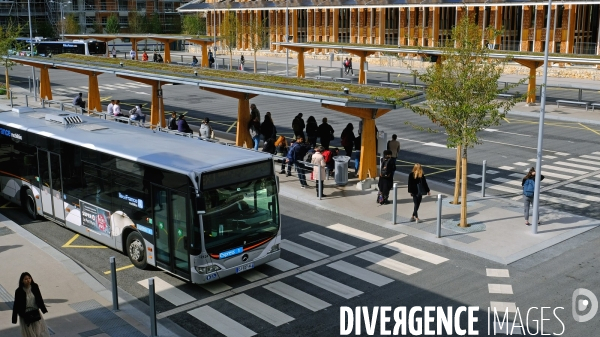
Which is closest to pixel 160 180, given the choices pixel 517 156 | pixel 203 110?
pixel 517 156

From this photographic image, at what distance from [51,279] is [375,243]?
7.19 meters

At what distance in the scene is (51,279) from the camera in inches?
556

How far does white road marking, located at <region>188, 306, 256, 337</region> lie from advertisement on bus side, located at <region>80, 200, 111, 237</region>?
379cm

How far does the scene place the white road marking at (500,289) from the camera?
13.5 meters

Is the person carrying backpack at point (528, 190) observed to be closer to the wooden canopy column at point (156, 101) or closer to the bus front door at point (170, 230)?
the bus front door at point (170, 230)

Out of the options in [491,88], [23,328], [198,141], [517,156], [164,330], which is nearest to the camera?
[23,328]

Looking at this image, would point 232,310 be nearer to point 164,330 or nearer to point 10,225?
point 164,330

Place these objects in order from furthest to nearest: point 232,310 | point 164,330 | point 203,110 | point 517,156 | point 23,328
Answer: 1. point 203,110
2. point 517,156
3. point 232,310
4. point 164,330
5. point 23,328

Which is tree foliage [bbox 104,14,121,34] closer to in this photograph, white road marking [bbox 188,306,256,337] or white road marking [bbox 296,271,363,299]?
white road marking [bbox 296,271,363,299]

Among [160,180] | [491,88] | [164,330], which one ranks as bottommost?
[164,330]

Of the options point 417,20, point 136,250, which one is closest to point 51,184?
point 136,250

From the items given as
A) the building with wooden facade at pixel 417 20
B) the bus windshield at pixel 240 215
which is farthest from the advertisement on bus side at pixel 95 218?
the building with wooden facade at pixel 417 20

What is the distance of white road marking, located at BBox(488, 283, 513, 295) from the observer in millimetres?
13523

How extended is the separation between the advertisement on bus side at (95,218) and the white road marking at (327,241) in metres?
4.65
